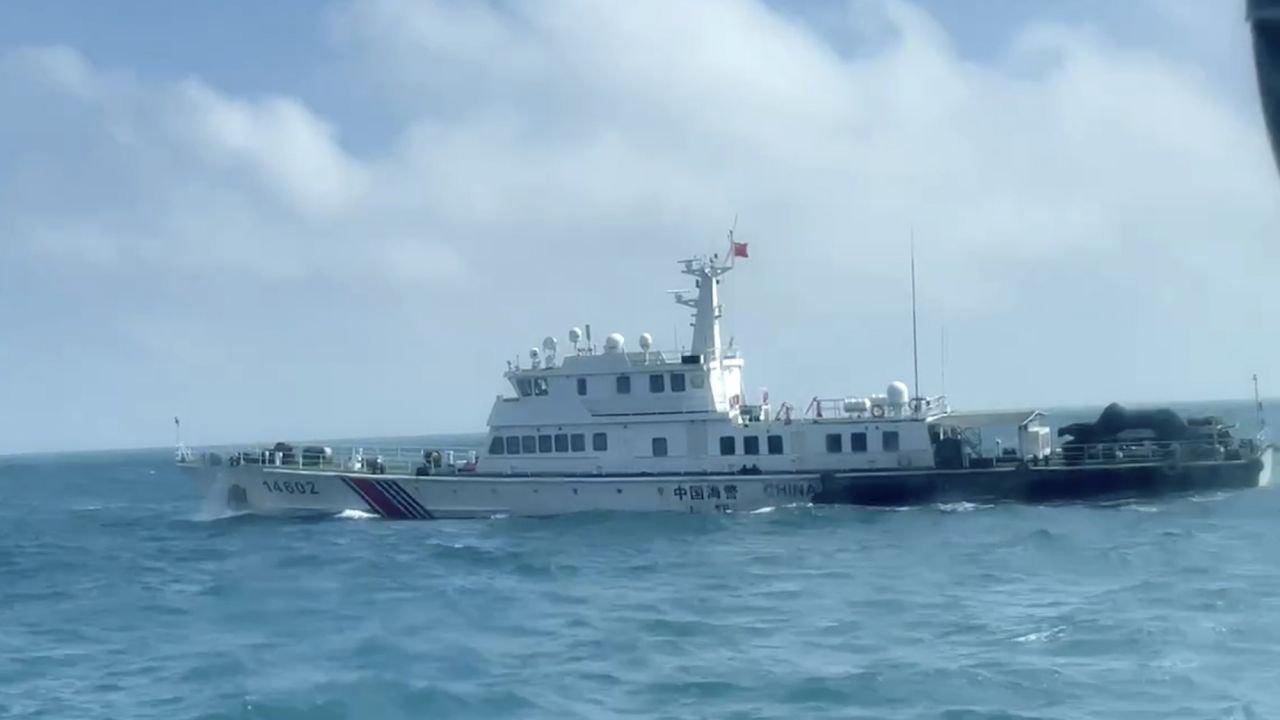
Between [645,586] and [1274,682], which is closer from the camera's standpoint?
[1274,682]

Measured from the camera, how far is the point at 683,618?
18.5 metres

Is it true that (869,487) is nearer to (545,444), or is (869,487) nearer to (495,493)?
(545,444)

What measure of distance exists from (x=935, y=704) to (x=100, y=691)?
34.1 ft

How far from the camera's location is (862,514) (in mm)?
30500

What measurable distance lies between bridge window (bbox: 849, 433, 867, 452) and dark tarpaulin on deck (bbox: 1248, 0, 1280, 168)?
29.5m

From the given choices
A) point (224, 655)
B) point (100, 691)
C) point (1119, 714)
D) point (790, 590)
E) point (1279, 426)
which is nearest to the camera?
point (1119, 714)

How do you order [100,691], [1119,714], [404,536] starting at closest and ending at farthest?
[1119,714], [100,691], [404,536]

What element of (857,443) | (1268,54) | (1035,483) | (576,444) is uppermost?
(1268,54)

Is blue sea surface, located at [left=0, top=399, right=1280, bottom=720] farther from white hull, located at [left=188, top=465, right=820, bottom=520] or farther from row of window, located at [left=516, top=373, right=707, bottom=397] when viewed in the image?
row of window, located at [left=516, top=373, right=707, bottom=397]

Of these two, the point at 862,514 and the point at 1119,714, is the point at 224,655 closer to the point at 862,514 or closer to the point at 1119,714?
the point at 1119,714

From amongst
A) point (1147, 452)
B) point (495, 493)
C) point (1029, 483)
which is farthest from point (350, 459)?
point (1147, 452)

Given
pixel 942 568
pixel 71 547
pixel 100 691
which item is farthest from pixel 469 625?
pixel 71 547

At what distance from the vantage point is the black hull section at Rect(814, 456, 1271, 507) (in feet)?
Answer: 102

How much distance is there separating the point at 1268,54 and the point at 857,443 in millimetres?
29780
